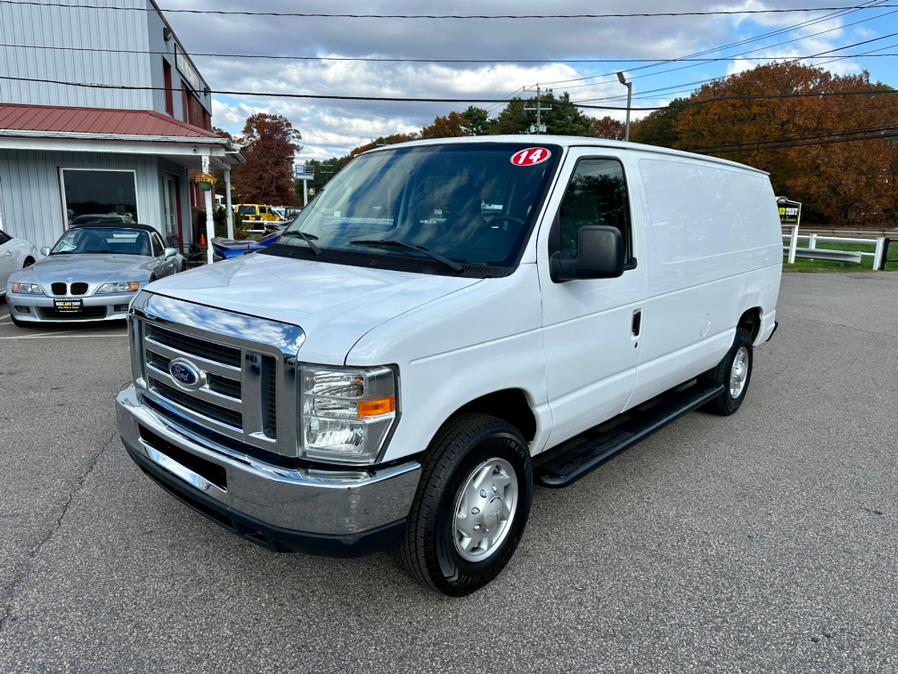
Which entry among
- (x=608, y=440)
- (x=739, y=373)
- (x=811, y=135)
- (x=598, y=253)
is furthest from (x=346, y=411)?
(x=811, y=135)

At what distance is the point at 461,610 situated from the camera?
2898 millimetres

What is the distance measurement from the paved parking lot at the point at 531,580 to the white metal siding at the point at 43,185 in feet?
41.7

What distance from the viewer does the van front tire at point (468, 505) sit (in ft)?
8.77

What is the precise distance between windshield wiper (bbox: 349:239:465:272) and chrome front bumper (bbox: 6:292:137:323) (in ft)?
20.2

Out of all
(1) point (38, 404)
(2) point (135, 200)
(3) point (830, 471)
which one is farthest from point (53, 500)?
(2) point (135, 200)

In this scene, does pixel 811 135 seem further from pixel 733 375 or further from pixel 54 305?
pixel 54 305

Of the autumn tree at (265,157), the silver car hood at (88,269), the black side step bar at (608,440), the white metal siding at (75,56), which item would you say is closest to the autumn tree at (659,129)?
the autumn tree at (265,157)

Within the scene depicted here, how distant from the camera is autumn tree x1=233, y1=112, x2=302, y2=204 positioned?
55031mm

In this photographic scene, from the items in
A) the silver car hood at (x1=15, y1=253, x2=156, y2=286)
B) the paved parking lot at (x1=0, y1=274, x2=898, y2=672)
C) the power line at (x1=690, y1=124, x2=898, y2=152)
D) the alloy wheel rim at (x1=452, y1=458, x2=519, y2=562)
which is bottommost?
the paved parking lot at (x1=0, y1=274, x2=898, y2=672)

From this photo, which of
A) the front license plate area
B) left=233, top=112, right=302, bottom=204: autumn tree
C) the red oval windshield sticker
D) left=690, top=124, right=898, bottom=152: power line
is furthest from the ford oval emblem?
left=690, top=124, right=898, bottom=152: power line

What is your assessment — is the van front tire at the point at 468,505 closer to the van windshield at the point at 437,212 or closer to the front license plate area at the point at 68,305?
the van windshield at the point at 437,212

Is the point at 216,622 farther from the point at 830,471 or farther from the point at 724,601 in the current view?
the point at 830,471

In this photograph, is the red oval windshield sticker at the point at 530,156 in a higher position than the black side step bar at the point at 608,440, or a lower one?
higher

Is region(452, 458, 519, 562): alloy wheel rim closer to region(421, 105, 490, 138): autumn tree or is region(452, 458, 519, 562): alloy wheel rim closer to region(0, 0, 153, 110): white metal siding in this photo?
region(0, 0, 153, 110): white metal siding
